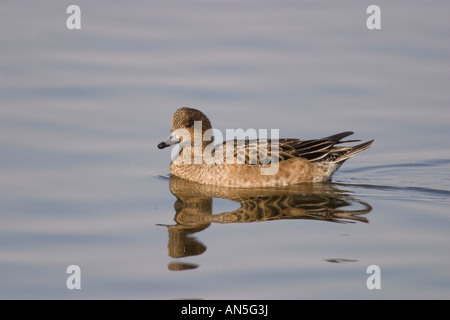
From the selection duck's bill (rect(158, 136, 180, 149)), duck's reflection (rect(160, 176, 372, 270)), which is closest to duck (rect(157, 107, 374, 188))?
duck's bill (rect(158, 136, 180, 149))

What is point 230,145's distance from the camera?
1092 cm

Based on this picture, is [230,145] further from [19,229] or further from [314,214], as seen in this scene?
[19,229]

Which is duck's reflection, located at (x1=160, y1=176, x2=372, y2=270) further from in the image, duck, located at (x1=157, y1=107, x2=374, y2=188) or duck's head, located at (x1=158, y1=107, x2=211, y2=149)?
duck's head, located at (x1=158, y1=107, x2=211, y2=149)

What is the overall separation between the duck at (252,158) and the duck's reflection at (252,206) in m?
0.14

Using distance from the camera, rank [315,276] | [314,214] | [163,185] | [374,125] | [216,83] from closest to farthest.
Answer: [315,276], [314,214], [163,185], [374,125], [216,83]

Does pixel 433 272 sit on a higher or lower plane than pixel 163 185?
lower

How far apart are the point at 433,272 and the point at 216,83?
23.1 feet

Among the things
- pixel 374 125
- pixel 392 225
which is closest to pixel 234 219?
pixel 392 225

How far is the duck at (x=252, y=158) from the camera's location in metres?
10.7

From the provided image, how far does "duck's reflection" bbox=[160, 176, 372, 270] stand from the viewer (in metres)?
8.43

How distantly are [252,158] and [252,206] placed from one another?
1324mm

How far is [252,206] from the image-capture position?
9.56 metres

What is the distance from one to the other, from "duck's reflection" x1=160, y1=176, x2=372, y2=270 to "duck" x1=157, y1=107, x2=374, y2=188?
14 centimetres

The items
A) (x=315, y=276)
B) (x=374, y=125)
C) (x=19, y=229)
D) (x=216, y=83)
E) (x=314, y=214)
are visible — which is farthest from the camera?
(x=216, y=83)
